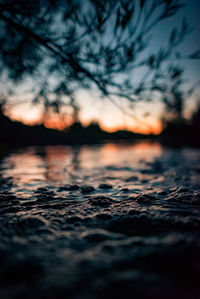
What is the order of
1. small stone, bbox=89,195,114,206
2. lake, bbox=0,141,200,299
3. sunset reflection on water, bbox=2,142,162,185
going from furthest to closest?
sunset reflection on water, bbox=2,142,162,185 → small stone, bbox=89,195,114,206 → lake, bbox=0,141,200,299

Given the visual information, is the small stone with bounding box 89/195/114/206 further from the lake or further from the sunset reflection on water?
the sunset reflection on water

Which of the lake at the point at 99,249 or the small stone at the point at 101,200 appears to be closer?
the lake at the point at 99,249

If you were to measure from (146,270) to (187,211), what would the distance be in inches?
59.5

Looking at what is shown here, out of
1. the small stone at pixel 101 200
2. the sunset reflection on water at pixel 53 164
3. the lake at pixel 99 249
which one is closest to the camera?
the lake at pixel 99 249

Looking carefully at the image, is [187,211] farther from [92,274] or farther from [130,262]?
[92,274]

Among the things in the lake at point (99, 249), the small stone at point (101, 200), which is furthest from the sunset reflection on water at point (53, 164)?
the lake at point (99, 249)

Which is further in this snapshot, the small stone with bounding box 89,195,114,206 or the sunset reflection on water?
the sunset reflection on water

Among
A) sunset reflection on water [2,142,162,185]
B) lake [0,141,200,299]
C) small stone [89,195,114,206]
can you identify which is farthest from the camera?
sunset reflection on water [2,142,162,185]

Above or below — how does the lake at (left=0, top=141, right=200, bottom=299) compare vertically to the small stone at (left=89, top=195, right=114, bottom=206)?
above

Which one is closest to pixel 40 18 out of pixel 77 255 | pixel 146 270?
pixel 77 255

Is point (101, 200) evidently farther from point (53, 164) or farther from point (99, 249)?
point (53, 164)

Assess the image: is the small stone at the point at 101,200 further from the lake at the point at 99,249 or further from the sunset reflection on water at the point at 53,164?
the sunset reflection on water at the point at 53,164

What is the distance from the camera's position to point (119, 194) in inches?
141

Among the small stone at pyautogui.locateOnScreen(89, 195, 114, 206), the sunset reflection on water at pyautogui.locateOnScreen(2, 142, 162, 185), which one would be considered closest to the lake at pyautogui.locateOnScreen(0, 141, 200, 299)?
the small stone at pyautogui.locateOnScreen(89, 195, 114, 206)
